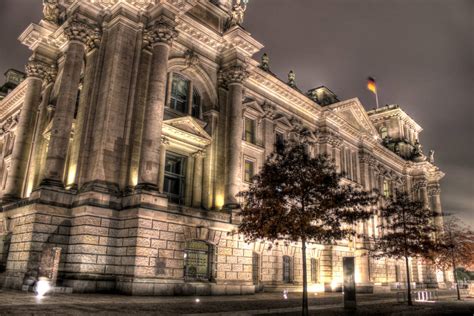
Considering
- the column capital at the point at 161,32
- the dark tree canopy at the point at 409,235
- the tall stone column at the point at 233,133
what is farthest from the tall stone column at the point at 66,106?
the dark tree canopy at the point at 409,235

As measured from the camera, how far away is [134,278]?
20.2 metres

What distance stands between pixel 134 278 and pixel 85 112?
418 inches

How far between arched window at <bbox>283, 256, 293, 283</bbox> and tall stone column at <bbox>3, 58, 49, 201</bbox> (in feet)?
70.1

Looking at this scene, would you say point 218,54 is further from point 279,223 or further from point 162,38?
point 279,223

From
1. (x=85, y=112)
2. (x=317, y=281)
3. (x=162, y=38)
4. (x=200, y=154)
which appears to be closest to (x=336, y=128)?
(x=317, y=281)

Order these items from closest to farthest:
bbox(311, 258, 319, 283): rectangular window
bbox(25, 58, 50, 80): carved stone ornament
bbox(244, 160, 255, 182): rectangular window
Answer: bbox(25, 58, 50, 80): carved stone ornament, bbox(244, 160, 255, 182): rectangular window, bbox(311, 258, 319, 283): rectangular window

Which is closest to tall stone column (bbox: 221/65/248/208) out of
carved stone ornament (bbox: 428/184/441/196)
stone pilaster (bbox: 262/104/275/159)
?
stone pilaster (bbox: 262/104/275/159)

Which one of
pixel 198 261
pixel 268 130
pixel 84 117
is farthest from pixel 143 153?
pixel 268 130

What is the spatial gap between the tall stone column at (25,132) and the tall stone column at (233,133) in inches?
554

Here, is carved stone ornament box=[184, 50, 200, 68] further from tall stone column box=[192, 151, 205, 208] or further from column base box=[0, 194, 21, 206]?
column base box=[0, 194, 21, 206]

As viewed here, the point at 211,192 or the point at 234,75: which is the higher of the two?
the point at 234,75

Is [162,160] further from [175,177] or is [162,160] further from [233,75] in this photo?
[233,75]

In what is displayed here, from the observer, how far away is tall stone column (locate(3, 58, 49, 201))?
29.2 m

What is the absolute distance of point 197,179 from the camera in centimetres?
2903
